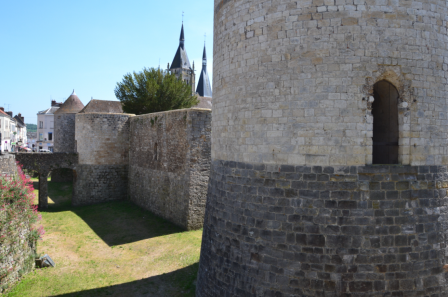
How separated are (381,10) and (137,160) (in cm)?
1419

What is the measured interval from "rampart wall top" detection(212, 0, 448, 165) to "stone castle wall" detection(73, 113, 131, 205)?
14000mm

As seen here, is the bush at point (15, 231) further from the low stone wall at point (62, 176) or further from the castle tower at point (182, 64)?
the castle tower at point (182, 64)

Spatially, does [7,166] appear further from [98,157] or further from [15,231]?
[98,157]

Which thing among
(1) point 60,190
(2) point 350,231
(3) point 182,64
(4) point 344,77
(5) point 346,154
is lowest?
(1) point 60,190

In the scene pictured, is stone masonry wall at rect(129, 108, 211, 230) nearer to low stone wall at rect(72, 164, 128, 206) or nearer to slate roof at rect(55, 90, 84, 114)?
low stone wall at rect(72, 164, 128, 206)

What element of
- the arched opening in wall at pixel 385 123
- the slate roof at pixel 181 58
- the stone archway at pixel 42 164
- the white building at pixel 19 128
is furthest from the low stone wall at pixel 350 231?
the white building at pixel 19 128

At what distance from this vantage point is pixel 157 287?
8.07 meters

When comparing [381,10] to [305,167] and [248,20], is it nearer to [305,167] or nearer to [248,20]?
[248,20]

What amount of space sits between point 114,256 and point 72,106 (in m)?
19.7

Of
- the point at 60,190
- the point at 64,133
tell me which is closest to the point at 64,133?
the point at 64,133

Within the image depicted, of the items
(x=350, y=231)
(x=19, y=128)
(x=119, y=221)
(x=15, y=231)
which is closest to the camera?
(x=350, y=231)

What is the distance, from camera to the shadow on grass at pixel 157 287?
7.73 metres

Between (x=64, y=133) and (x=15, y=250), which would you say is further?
(x=64, y=133)

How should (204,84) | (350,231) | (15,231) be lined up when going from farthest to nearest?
(204,84) → (15,231) → (350,231)
